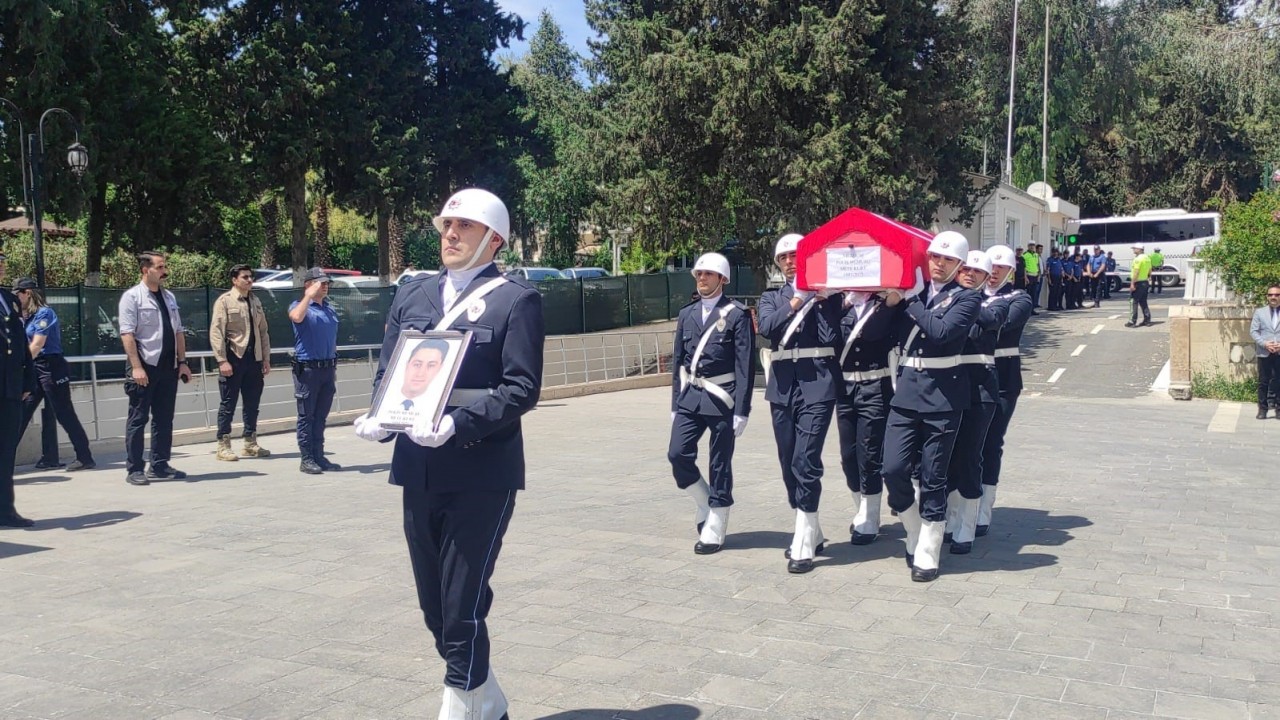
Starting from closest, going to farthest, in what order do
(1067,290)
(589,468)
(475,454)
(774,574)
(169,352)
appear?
(475,454) → (774,574) → (169,352) → (589,468) → (1067,290)

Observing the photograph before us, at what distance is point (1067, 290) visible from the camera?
32.1 m

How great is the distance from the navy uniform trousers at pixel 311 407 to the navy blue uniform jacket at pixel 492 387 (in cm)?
690

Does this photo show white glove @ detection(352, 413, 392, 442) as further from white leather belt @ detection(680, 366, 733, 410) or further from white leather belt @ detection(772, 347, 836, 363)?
white leather belt @ detection(772, 347, 836, 363)

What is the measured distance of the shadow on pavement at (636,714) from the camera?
448 cm

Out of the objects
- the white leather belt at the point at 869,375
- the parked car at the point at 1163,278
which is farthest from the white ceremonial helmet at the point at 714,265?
the parked car at the point at 1163,278

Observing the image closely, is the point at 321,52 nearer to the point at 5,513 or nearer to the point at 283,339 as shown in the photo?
the point at 283,339

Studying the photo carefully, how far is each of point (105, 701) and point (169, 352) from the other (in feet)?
19.4

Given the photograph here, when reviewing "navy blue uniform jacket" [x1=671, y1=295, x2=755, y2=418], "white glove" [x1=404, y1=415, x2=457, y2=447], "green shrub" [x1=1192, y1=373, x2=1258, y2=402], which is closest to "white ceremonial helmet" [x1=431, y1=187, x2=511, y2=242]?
"white glove" [x1=404, y1=415, x2=457, y2=447]

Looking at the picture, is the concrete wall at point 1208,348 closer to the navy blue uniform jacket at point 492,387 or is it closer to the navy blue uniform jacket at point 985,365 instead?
the navy blue uniform jacket at point 985,365

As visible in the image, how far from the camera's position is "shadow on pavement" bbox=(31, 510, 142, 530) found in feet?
27.0

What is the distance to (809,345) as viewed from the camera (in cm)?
703

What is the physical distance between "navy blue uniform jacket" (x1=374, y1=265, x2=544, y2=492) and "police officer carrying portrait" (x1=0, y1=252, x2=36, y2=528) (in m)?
5.47

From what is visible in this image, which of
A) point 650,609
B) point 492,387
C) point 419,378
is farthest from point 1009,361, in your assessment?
point 419,378

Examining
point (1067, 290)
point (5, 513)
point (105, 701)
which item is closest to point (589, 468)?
point (5, 513)
